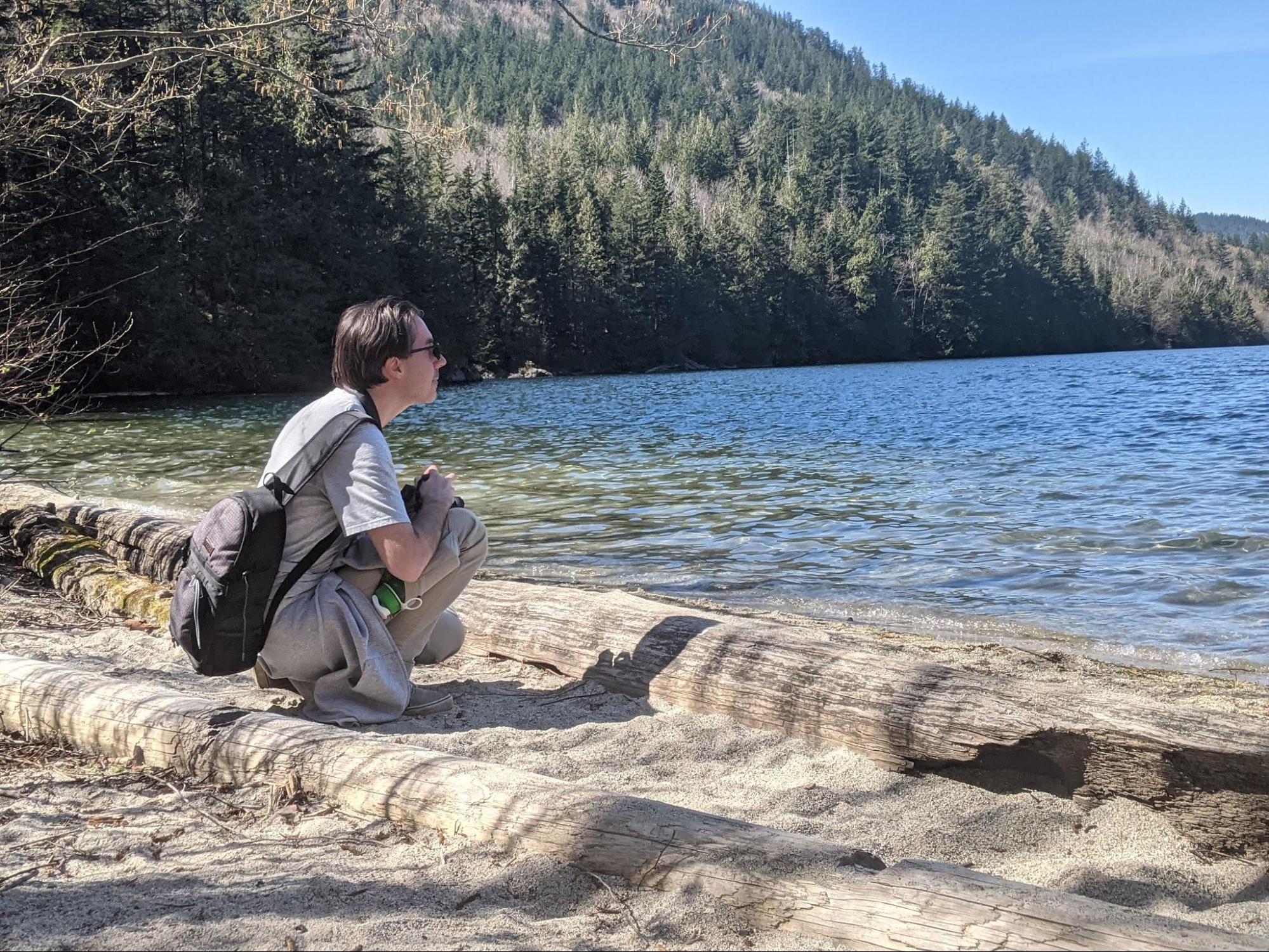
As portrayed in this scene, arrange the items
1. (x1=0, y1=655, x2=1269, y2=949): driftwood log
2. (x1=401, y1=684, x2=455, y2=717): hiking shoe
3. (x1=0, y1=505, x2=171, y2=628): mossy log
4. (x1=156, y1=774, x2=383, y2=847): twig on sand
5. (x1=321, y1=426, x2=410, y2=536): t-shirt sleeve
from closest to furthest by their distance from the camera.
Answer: (x1=0, y1=655, x2=1269, y2=949): driftwood log, (x1=156, y1=774, x2=383, y2=847): twig on sand, (x1=321, y1=426, x2=410, y2=536): t-shirt sleeve, (x1=401, y1=684, x2=455, y2=717): hiking shoe, (x1=0, y1=505, x2=171, y2=628): mossy log

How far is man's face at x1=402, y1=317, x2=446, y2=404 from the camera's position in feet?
12.9

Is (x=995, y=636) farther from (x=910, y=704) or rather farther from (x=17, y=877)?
(x=17, y=877)

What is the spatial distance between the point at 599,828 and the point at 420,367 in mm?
2070

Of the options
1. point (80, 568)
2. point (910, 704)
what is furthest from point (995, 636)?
point (80, 568)

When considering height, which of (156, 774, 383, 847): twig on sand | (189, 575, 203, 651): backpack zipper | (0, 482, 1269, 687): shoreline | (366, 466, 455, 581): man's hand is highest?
(366, 466, 455, 581): man's hand

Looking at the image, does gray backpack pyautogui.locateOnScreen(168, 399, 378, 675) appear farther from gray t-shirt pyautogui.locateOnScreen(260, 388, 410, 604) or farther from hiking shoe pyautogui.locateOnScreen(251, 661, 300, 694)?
hiking shoe pyautogui.locateOnScreen(251, 661, 300, 694)

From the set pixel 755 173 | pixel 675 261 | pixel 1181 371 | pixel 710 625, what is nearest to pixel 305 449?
pixel 710 625

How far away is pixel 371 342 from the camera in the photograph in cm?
388

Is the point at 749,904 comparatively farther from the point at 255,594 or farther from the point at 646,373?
the point at 646,373

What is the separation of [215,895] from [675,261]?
263 ft

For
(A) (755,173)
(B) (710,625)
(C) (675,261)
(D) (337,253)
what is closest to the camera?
(B) (710,625)

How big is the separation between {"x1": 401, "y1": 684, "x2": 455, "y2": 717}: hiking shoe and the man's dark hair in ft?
4.51

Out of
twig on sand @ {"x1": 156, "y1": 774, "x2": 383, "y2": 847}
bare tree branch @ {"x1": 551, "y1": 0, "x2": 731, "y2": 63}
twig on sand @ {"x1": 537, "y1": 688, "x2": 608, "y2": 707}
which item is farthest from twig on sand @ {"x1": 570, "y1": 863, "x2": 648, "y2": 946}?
bare tree branch @ {"x1": 551, "y1": 0, "x2": 731, "y2": 63}

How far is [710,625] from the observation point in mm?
4637
